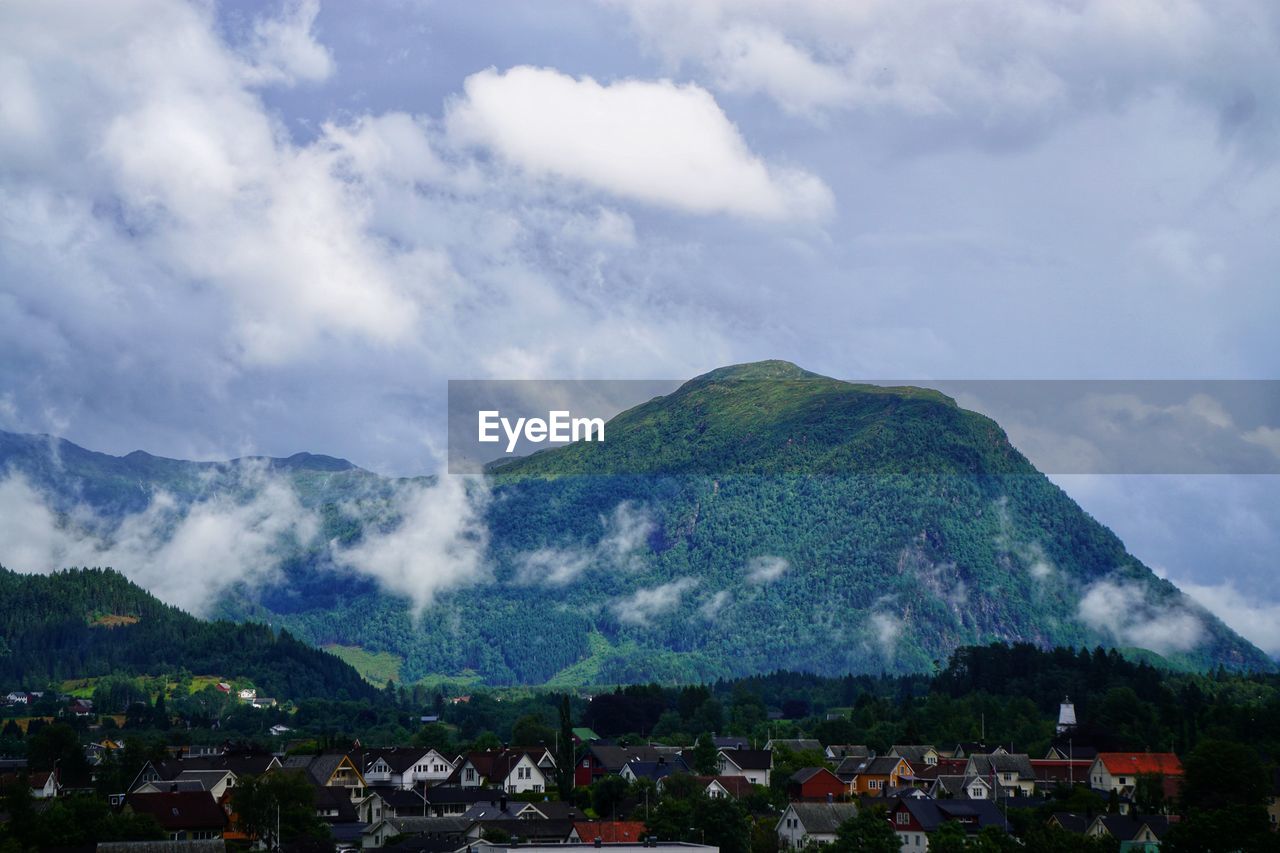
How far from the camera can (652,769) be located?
123 meters

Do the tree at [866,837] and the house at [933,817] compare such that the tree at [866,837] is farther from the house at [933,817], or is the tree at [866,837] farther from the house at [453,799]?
the house at [453,799]

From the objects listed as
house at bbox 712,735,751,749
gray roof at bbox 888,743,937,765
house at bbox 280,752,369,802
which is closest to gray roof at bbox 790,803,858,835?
gray roof at bbox 888,743,937,765

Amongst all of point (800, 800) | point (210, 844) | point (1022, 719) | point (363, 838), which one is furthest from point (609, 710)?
point (210, 844)

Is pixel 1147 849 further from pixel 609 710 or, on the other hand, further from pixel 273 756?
pixel 609 710

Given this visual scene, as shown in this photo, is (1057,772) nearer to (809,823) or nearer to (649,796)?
(649,796)

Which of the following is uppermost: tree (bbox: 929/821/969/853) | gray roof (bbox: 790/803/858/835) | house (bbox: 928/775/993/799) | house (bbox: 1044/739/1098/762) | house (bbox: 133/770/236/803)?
house (bbox: 1044/739/1098/762)

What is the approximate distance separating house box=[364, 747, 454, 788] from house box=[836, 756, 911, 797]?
2854cm

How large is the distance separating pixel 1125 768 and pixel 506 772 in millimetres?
42759

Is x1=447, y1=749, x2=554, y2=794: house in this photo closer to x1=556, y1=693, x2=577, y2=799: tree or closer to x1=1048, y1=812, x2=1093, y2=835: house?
x1=556, y1=693, x2=577, y2=799: tree

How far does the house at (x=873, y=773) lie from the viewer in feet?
405

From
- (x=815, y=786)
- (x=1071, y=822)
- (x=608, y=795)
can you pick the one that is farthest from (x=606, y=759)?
(x=1071, y=822)

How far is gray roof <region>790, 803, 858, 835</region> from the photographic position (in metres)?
96.5

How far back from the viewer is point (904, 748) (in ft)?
456

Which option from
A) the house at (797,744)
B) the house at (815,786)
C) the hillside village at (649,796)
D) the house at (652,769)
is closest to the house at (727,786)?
the hillside village at (649,796)
